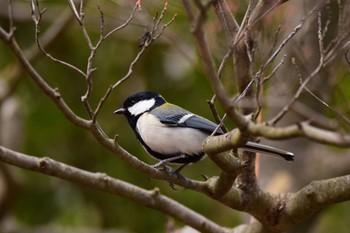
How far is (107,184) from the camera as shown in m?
2.96

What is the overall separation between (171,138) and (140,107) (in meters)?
0.29

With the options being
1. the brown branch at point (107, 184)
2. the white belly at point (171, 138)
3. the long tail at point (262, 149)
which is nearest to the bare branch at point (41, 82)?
the brown branch at point (107, 184)

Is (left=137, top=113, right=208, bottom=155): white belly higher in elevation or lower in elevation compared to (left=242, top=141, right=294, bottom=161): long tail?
lower

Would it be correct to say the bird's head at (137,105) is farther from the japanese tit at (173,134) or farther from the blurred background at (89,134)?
the blurred background at (89,134)

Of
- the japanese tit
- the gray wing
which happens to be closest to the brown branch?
the japanese tit

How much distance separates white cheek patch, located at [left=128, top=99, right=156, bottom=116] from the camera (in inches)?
133

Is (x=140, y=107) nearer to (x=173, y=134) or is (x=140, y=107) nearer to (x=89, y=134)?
(x=173, y=134)

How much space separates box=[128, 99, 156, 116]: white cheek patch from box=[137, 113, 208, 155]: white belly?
0.53 ft

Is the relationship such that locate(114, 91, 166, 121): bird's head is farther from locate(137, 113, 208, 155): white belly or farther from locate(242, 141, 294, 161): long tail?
locate(242, 141, 294, 161): long tail

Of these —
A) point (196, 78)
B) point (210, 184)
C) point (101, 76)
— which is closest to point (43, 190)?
point (101, 76)

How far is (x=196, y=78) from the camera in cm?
541

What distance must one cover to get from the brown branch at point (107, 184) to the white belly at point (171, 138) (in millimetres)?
186

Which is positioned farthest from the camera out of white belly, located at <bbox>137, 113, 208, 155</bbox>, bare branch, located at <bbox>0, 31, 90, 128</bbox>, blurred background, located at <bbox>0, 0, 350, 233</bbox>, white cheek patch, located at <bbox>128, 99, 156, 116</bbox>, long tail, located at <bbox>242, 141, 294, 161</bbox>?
blurred background, located at <bbox>0, 0, 350, 233</bbox>

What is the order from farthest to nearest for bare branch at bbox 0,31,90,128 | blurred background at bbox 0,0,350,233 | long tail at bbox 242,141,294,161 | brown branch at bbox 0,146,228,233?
1. blurred background at bbox 0,0,350,233
2. long tail at bbox 242,141,294,161
3. brown branch at bbox 0,146,228,233
4. bare branch at bbox 0,31,90,128
